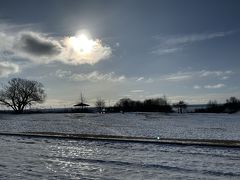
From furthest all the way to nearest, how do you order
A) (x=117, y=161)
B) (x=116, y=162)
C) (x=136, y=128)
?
(x=136, y=128) < (x=117, y=161) < (x=116, y=162)

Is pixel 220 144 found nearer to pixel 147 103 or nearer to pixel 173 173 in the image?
pixel 173 173

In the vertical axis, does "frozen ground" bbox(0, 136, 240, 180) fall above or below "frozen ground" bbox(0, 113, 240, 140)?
below

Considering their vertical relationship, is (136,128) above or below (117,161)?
above

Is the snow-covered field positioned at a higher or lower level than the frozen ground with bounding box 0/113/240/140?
lower

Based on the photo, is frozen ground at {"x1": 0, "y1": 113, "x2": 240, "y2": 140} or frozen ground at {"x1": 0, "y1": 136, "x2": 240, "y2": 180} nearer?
frozen ground at {"x1": 0, "y1": 136, "x2": 240, "y2": 180}

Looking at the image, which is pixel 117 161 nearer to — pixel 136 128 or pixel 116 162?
pixel 116 162

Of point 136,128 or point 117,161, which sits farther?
point 136,128

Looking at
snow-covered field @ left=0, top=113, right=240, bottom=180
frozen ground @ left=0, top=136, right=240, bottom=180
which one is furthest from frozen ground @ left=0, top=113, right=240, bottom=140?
frozen ground @ left=0, top=136, right=240, bottom=180

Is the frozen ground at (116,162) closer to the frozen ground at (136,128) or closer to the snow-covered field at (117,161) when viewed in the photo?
the snow-covered field at (117,161)

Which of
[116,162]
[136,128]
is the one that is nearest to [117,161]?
[116,162]

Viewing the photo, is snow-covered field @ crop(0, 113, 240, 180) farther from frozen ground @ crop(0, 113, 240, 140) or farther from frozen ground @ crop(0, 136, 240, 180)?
frozen ground @ crop(0, 113, 240, 140)

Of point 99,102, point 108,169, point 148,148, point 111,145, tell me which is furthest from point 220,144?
point 99,102

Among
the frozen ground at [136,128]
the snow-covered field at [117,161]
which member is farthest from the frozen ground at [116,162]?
the frozen ground at [136,128]

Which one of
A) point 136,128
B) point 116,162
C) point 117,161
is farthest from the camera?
point 136,128
